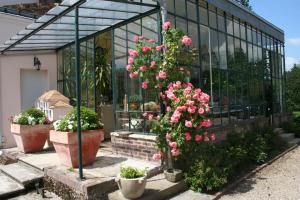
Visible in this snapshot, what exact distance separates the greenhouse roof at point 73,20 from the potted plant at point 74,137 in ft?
6.78

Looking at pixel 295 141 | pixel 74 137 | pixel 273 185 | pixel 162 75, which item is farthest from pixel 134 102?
pixel 295 141

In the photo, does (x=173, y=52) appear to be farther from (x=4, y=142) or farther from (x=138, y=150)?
(x=4, y=142)

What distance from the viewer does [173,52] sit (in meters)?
6.72

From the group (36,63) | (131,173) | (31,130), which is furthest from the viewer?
(36,63)

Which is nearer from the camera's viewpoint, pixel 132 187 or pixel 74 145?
pixel 132 187

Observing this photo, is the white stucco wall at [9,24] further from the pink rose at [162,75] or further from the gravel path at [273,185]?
the gravel path at [273,185]

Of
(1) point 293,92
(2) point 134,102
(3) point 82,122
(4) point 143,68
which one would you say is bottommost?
(3) point 82,122

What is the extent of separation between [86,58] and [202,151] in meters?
4.92

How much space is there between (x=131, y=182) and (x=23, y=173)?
2614 mm

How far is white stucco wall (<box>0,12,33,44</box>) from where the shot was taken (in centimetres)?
1014

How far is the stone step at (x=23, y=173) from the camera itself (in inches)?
255

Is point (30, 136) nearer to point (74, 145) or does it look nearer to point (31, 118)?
point (31, 118)

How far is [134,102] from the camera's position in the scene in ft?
26.4

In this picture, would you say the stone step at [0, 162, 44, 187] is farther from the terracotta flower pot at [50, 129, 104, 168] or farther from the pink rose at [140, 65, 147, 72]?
the pink rose at [140, 65, 147, 72]
